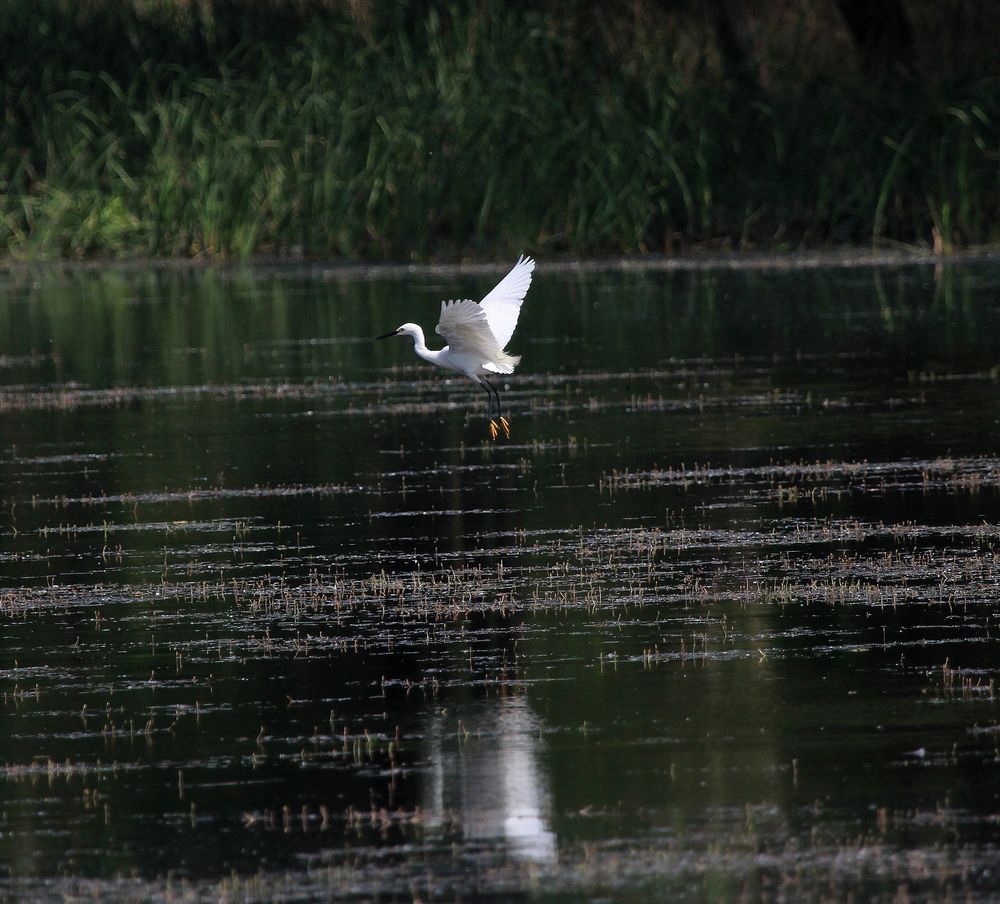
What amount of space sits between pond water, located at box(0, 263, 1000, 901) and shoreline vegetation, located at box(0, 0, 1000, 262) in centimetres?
922

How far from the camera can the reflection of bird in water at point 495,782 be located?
6.43 metres

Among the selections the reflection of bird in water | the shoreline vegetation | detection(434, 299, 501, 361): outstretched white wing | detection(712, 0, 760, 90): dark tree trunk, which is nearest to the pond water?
the reflection of bird in water

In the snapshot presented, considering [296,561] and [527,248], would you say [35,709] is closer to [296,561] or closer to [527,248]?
[296,561]

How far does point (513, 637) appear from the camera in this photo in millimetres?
8867

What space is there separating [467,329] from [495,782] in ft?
20.8

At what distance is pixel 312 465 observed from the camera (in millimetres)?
14117

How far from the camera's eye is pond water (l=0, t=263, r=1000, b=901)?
20.8ft

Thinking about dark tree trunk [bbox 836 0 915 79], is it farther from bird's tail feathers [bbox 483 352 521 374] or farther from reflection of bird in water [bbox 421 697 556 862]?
reflection of bird in water [bbox 421 697 556 862]

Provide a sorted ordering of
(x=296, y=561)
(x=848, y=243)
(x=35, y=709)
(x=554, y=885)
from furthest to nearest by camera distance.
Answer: (x=848, y=243) < (x=296, y=561) < (x=35, y=709) < (x=554, y=885)

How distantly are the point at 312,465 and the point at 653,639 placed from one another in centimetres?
568

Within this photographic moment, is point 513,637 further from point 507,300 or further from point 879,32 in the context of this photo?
point 879,32

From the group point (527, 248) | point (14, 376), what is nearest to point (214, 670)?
point (14, 376)

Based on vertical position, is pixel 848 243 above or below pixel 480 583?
above

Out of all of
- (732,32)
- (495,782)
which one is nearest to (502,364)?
(495,782)
